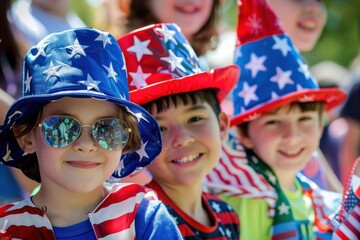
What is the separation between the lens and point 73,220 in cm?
324

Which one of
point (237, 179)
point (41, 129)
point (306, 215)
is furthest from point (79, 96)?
point (306, 215)

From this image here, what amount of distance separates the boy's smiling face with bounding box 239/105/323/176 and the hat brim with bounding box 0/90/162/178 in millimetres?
1212

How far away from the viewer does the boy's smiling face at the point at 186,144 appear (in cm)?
396

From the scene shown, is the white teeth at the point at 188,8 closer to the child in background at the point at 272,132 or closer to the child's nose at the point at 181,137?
the child in background at the point at 272,132

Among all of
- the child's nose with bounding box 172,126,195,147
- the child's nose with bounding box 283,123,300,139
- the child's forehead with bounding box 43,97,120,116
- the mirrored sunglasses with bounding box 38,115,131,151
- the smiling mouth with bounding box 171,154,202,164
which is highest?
the child's forehead with bounding box 43,97,120,116

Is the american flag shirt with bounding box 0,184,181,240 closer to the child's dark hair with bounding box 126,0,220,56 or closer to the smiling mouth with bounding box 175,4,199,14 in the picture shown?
the child's dark hair with bounding box 126,0,220,56

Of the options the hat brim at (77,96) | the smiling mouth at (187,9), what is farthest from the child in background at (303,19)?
the hat brim at (77,96)

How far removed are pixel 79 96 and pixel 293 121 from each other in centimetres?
178

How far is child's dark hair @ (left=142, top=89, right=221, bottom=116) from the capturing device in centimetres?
394

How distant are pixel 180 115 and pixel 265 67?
79cm

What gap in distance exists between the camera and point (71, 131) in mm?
3191

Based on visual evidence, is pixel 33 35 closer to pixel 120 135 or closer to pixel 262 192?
pixel 262 192

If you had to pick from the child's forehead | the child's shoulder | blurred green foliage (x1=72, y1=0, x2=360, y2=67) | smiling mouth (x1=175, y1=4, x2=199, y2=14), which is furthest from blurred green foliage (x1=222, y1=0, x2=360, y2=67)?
the child's forehead

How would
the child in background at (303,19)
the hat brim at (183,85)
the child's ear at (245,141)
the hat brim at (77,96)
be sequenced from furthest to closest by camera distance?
the child in background at (303,19) < the child's ear at (245,141) < the hat brim at (183,85) < the hat brim at (77,96)
